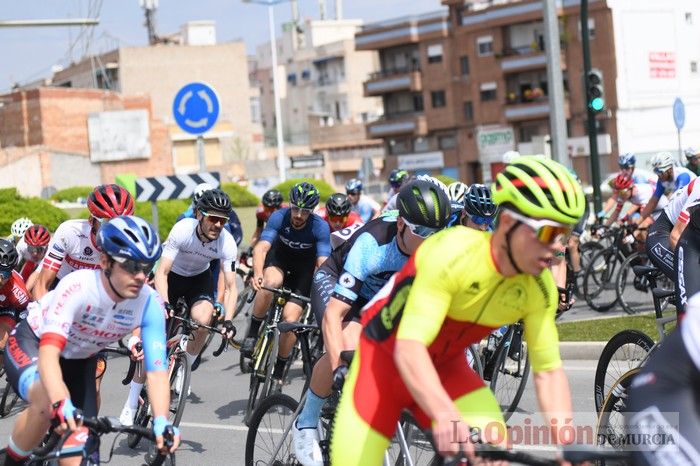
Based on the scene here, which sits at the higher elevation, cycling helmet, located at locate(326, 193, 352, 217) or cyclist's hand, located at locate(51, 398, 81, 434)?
cycling helmet, located at locate(326, 193, 352, 217)

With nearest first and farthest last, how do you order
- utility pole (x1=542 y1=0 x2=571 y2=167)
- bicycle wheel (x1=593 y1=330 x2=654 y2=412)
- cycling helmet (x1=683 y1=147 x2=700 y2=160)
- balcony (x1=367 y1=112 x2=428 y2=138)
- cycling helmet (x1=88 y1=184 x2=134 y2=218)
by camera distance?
bicycle wheel (x1=593 y1=330 x2=654 y2=412), cycling helmet (x1=88 y1=184 x2=134 y2=218), cycling helmet (x1=683 y1=147 x2=700 y2=160), utility pole (x1=542 y1=0 x2=571 y2=167), balcony (x1=367 y1=112 x2=428 y2=138)

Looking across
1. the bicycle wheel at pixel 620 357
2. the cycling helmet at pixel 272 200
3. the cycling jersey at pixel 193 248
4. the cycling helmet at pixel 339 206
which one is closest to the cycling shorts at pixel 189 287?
the cycling jersey at pixel 193 248

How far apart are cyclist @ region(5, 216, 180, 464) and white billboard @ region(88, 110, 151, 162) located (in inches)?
3162

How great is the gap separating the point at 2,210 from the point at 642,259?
16.3 m

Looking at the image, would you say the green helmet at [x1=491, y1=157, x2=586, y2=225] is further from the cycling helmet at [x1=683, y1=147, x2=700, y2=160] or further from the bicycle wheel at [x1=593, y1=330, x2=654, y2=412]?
the cycling helmet at [x1=683, y1=147, x2=700, y2=160]

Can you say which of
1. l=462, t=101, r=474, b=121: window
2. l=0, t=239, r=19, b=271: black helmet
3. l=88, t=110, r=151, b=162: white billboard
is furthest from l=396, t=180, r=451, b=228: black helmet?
l=88, t=110, r=151, b=162: white billboard

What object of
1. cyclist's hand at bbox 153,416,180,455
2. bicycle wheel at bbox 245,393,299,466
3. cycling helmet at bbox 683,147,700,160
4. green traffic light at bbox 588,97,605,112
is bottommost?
bicycle wheel at bbox 245,393,299,466

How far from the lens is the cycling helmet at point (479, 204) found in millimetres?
10156

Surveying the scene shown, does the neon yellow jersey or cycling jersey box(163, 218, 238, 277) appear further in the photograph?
cycling jersey box(163, 218, 238, 277)

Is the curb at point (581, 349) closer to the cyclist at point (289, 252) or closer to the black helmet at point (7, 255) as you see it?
the cyclist at point (289, 252)

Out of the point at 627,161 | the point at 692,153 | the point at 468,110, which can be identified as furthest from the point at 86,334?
the point at 468,110

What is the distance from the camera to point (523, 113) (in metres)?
76.6

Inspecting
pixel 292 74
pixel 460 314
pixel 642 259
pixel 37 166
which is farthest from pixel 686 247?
pixel 292 74

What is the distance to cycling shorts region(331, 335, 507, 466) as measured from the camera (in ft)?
15.5
